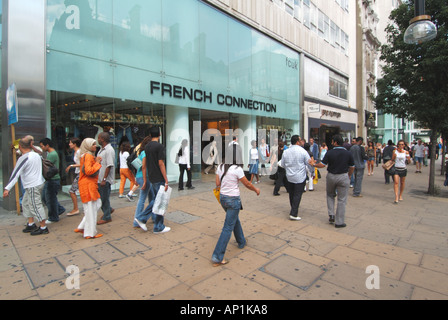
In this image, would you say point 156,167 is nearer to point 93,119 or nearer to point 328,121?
point 93,119

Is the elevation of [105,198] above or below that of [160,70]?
below

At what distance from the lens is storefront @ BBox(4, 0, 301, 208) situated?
723 centimetres

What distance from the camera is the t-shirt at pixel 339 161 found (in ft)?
16.8

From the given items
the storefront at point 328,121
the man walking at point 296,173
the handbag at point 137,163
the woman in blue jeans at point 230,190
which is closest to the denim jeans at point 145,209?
the handbag at point 137,163

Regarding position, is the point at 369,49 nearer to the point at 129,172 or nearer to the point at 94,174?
the point at 129,172

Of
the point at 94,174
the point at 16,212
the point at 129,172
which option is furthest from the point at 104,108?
the point at 94,174

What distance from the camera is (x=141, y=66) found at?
869 cm

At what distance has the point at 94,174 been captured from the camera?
4.47m

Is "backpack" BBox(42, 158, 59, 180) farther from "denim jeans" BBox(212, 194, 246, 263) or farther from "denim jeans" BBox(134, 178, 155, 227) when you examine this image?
"denim jeans" BBox(212, 194, 246, 263)

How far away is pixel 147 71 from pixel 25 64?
11.3 ft

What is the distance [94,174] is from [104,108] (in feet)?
15.1

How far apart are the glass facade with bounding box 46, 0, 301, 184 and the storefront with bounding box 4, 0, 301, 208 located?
0.03m

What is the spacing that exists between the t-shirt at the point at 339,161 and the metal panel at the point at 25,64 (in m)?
7.05

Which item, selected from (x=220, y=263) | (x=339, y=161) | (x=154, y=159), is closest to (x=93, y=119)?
(x=154, y=159)
